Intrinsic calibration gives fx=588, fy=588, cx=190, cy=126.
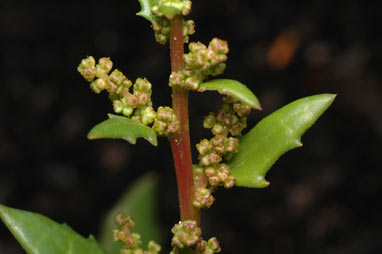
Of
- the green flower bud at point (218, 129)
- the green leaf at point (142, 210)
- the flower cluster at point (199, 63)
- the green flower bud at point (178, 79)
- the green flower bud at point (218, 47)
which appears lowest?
the green leaf at point (142, 210)

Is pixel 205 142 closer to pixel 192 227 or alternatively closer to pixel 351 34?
pixel 192 227

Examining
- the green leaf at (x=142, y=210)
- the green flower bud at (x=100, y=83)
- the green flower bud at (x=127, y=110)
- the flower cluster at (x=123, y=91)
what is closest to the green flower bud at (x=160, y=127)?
the flower cluster at (x=123, y=91)

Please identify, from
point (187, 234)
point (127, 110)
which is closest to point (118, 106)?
point (127, 110)

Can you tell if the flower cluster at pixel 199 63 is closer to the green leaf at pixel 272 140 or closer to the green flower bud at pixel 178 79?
the green flower bud at pixel 178 79

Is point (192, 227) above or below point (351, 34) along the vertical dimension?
below

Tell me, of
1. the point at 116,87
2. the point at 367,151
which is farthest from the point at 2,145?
the point at 116,87

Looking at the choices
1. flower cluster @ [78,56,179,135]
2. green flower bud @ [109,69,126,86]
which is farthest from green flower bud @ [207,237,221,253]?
green flower bud @ [109,69,126,86]
